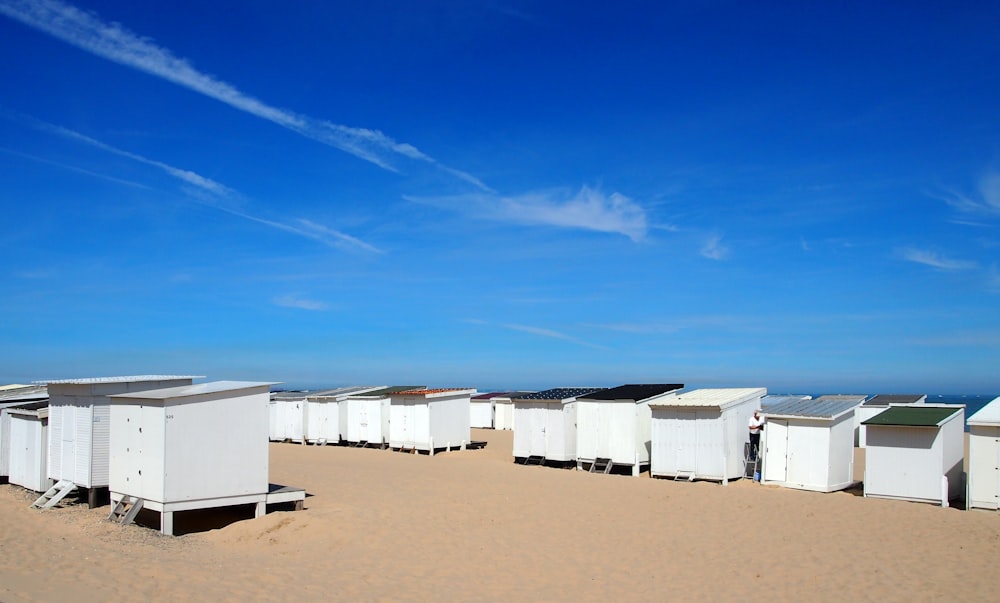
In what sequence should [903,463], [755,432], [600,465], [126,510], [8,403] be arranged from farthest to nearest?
1. [600,465]
2. [8,403]
3. [755,432]
4. [903,463]
5. [126,510]

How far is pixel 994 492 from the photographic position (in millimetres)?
15367

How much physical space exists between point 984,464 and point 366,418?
21555mm

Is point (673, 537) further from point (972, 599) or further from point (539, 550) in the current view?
point (972, 599)

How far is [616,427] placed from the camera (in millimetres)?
22328

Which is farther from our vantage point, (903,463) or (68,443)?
(903,463)

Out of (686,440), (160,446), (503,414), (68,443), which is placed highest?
(160,446)

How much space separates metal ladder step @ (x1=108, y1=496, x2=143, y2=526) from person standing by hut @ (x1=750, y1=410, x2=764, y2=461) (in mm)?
14682

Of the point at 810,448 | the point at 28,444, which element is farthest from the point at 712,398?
the point at 28,444

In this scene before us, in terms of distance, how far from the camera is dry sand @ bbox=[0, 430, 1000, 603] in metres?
10.8

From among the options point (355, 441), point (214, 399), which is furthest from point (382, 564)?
point (355, 441)

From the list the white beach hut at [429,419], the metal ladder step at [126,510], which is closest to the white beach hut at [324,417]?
the white beach hut at [429,419]

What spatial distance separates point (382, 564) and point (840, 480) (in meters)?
Result: 12.0

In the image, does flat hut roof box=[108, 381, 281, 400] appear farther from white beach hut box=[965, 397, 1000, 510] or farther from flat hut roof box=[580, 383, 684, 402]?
white beach hut box=[965, 397, 1000, 510]

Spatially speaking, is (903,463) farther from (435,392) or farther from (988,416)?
(435,392)
